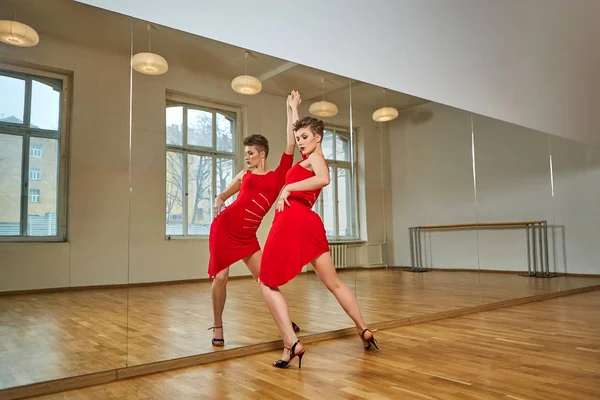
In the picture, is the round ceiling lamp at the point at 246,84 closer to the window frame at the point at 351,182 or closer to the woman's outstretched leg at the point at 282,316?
the window frame at the point at 351,182

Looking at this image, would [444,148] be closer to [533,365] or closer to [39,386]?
[533,365]

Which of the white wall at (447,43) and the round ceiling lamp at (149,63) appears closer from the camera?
the round ceiling lamp at (149,63)

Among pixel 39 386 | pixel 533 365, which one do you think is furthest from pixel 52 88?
pixel 533 365

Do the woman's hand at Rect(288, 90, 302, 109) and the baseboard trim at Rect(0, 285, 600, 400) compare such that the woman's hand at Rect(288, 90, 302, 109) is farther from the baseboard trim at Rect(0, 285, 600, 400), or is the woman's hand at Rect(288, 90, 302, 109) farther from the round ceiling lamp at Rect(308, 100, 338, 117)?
the baseboard trim at Rect(0, 285, 600, 400)

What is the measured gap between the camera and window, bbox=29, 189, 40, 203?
7.91 feet

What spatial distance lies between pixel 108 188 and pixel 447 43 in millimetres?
4203

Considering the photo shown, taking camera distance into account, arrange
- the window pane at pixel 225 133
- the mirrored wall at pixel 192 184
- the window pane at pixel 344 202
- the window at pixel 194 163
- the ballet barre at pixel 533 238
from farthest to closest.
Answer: the ballet barre at pixel 533 238
the window pane at pixel 344 202
the window pane at pixel 225 133
the window at pixel 194 163
the mirrored wall at pixel 192 184

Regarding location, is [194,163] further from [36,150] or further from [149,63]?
[36,150]

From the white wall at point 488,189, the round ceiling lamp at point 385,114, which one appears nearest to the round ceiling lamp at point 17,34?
the round ceiling lamp at point 385,114

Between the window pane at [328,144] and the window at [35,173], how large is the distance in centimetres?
216

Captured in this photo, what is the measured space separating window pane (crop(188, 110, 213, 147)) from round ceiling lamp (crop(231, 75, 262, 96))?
33 cm

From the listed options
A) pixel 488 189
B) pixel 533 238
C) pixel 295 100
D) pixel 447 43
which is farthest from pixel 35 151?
pixel 533 238

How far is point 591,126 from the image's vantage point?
7.32 metres

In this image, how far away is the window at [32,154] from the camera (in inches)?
92.4
